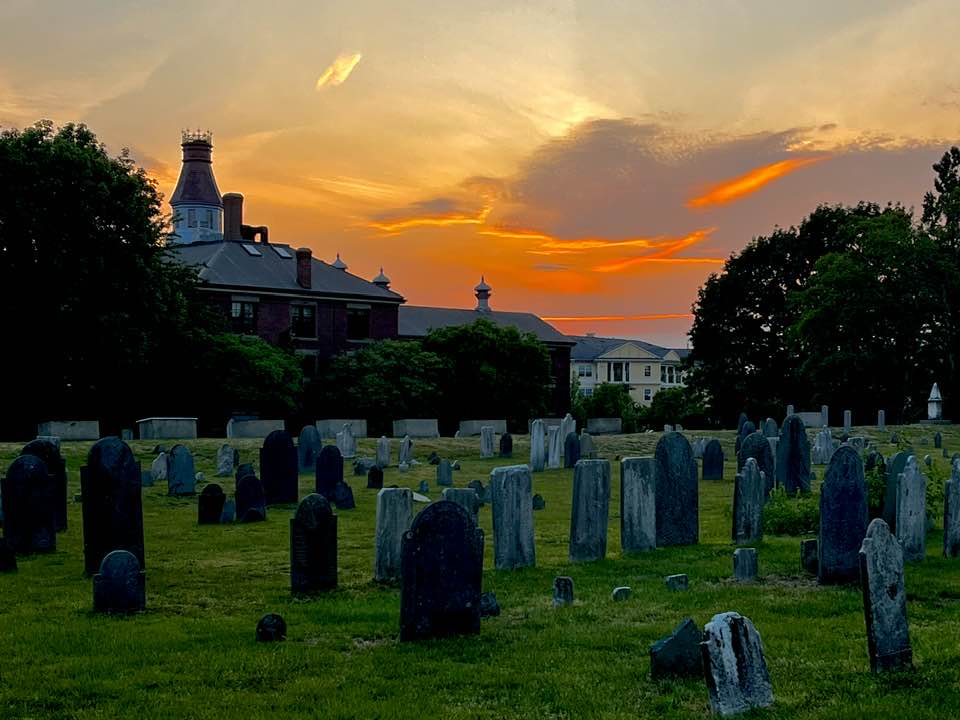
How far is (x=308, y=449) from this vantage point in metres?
30.6

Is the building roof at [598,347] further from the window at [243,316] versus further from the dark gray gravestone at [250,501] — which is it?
the dark gray gravestone at [250,501]

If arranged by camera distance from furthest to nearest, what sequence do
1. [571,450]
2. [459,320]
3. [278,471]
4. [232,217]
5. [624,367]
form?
[624,367] → [459,320] → [232,217] → [571,450] → [278,471]

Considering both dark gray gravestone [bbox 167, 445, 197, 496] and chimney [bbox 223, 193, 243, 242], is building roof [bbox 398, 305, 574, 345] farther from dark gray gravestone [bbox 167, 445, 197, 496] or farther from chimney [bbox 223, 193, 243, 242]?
dark gray gravestone [bbox 167, 445, 197, 496]

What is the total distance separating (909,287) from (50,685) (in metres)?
54.2

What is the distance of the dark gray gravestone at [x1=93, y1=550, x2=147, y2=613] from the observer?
37.0 feet

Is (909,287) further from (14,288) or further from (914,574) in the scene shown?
(914,574)

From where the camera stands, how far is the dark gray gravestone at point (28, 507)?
15.5m

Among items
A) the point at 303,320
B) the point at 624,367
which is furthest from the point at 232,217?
the point at 624,367

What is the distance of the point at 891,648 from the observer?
8.48 m

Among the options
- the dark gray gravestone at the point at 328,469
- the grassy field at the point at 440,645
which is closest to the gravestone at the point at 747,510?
the grassy field at the point at 440,645

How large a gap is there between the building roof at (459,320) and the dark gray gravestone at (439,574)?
198ft

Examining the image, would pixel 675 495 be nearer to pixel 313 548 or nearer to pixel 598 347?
pixel 313 548

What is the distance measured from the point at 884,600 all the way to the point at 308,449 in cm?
2366

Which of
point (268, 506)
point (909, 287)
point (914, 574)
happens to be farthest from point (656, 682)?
point (909, 287)
